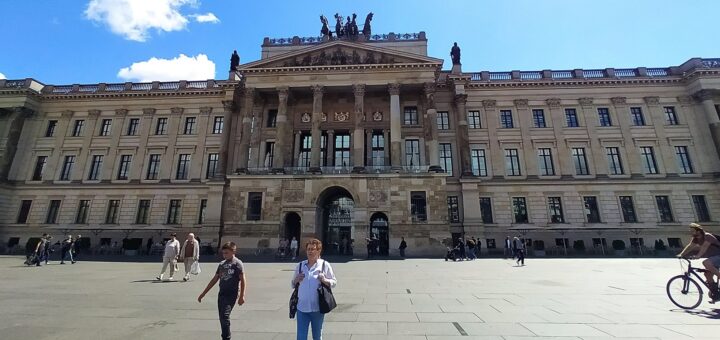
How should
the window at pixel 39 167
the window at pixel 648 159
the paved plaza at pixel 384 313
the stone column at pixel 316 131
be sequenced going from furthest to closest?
the window at pixel 39 167, the window at pixel 648 159, the stone column at pixel 316 131, the paved plaza at pixel 384 313

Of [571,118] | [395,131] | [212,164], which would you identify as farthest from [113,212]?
[571,118]

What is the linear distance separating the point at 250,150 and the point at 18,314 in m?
28.9

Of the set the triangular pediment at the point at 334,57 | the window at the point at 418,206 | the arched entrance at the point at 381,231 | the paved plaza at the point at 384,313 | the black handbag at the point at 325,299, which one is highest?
the triangular pediment at the point at 334,57

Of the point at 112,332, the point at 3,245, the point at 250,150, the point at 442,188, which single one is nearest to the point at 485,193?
the point at 442,188

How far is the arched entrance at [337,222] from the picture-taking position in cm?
3444

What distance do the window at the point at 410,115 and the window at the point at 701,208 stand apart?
1183 inches

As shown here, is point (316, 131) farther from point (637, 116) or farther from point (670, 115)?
point (670, 115)

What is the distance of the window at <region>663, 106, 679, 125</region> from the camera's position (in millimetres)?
37394

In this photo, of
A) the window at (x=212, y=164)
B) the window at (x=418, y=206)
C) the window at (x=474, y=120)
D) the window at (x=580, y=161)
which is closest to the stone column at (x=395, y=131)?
the window at (x=418, y=206)

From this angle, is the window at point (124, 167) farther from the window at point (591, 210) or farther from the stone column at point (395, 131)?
the window at point (591, 210)

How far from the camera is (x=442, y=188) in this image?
30.9m

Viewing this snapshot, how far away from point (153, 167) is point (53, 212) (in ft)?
41.1

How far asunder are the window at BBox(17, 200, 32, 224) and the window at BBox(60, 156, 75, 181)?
448cm

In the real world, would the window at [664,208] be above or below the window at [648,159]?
below
